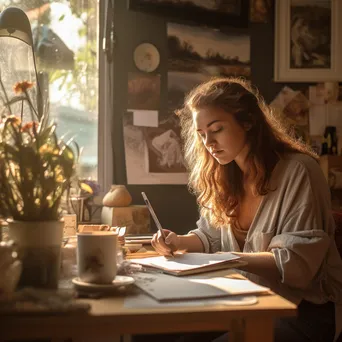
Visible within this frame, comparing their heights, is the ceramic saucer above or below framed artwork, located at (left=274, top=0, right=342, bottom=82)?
below

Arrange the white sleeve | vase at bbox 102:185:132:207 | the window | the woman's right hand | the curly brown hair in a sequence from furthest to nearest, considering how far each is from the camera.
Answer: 1. the window
2. vase at bbox 102:185:132:207
3. the white sleeve
4. the curly brown hair
5. the woman's right hand

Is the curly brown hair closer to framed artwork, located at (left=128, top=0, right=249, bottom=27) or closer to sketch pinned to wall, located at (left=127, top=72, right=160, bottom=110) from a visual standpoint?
sketch pinned to wall, located at (left=127, top=72, right=160, bottom=110)

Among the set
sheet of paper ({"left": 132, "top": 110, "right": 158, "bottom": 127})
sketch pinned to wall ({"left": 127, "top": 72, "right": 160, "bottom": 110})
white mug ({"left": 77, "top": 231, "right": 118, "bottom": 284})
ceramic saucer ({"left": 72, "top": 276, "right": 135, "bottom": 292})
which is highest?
sketch pinned to wall ({"left": 127, "top": 72, "right": 160, "bottom": 110})

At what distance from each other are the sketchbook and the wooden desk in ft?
0.18

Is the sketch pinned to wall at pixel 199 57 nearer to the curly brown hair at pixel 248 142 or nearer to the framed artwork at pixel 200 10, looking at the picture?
Answer: the framed artwork at pixel 200 10

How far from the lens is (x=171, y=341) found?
1.82m

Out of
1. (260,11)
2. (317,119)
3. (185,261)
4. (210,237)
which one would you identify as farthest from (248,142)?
(260,11)

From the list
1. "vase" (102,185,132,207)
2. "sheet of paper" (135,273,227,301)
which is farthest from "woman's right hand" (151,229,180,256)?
"vase" (102,185,132,207)

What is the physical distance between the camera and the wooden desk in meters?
0.86

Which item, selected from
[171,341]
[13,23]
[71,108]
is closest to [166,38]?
[71,108]

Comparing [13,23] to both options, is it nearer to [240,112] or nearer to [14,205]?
[240,112]

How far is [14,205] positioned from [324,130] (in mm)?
2103

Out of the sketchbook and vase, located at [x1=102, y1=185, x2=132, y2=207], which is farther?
vase, located at [x1=102, y1=185, x2=132, y2=207]

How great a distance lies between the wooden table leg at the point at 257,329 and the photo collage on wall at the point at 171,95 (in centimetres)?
176
